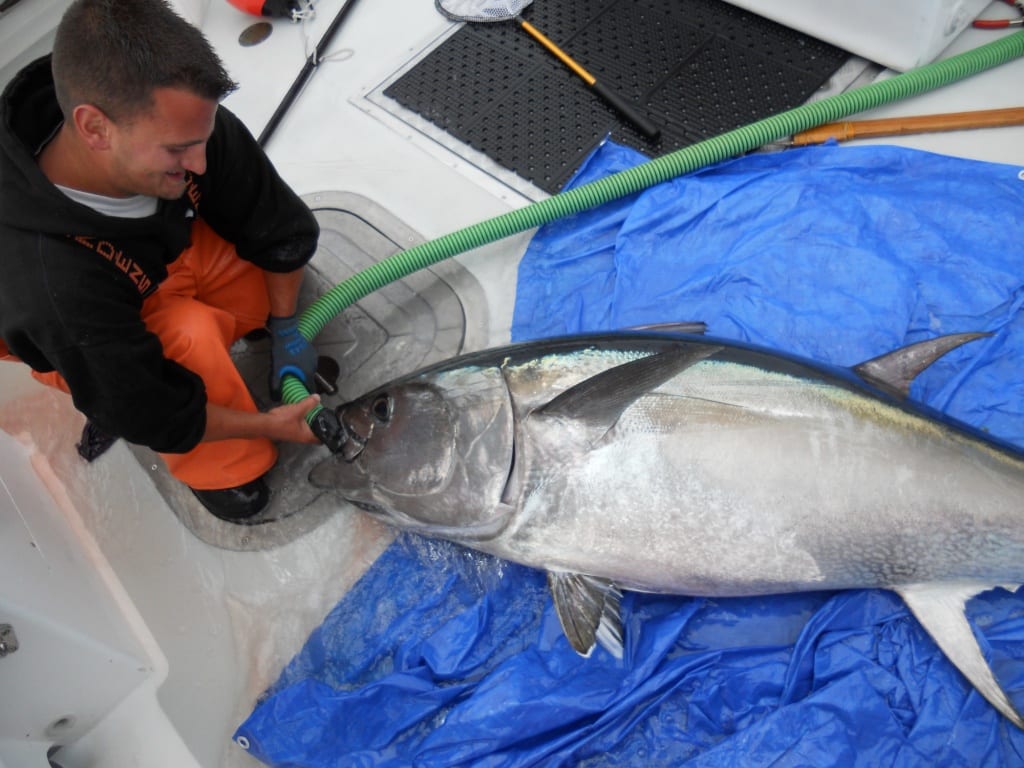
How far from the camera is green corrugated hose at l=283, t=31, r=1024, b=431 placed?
8.82ft

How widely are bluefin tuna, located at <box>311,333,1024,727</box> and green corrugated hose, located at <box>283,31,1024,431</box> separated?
0.79 metres

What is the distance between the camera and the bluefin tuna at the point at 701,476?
1766mm

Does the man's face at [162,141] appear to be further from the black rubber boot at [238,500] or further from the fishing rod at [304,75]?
the fishing rod at [304,75]

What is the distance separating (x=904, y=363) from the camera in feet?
6.24

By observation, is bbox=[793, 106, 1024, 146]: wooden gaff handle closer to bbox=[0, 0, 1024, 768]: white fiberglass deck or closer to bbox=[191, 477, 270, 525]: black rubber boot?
bbox=[0, 0, 1024, 768]: white fiberglass deck

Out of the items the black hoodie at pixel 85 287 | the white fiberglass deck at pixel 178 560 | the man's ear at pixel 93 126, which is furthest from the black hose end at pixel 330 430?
the man's ear at pixel 93 126

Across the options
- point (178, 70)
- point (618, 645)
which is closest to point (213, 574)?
point (618, 645)

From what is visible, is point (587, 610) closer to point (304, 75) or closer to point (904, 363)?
point (904, 363)

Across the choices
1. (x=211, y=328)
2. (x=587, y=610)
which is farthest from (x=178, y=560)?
(x=587, y=610)

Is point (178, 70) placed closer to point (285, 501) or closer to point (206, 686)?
point (285, 501)

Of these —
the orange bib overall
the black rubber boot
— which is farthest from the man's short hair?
the black rubber boot

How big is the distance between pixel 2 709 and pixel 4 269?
991mm

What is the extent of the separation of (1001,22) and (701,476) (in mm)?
2374

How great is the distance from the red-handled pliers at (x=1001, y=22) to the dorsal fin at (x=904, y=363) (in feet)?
5.80
